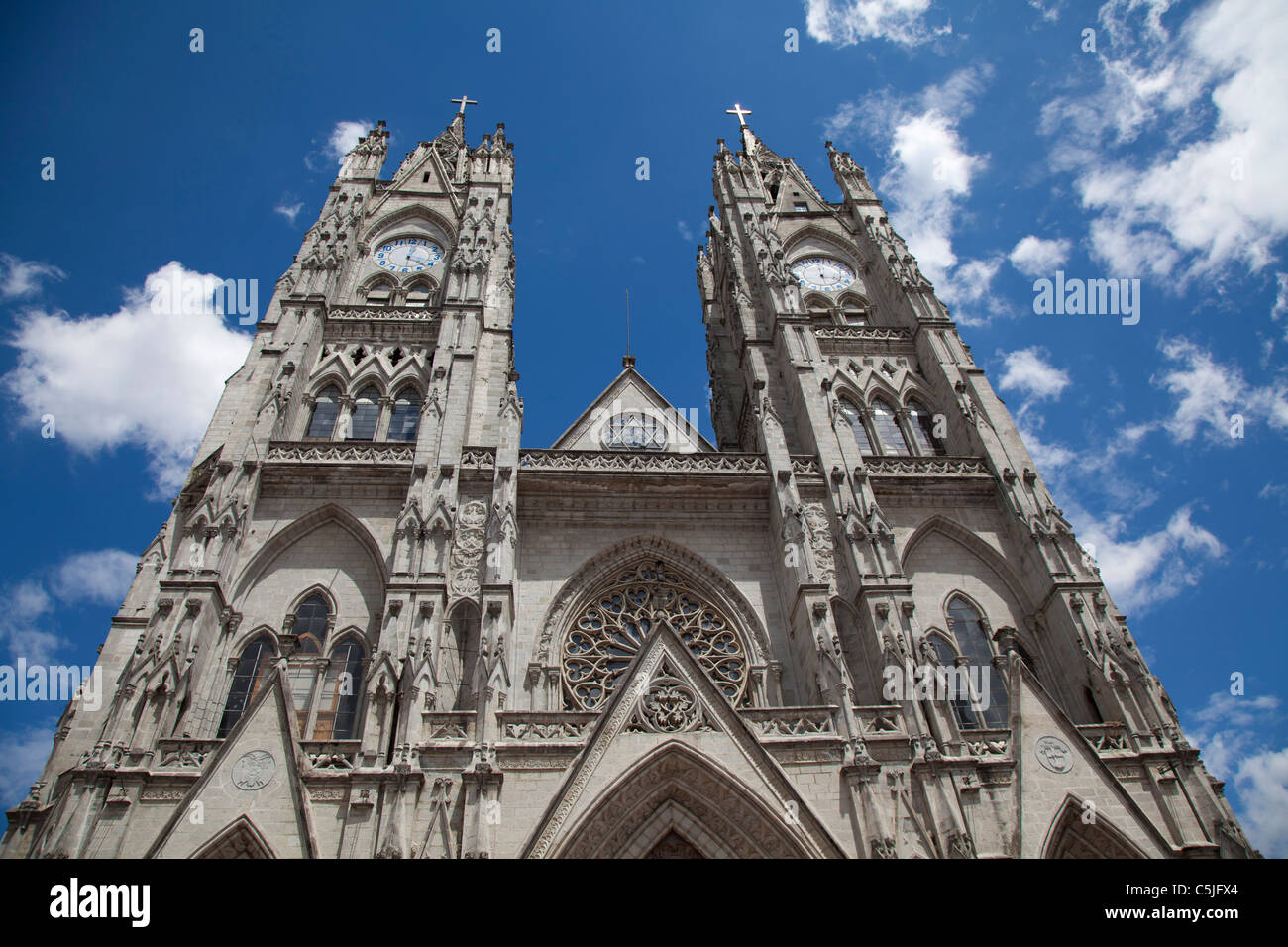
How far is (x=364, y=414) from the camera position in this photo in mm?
19953

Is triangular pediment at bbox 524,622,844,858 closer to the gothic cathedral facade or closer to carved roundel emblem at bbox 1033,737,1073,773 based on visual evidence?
the gothic cathedral facade

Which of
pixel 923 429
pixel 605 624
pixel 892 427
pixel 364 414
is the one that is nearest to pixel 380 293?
pixel 364 414

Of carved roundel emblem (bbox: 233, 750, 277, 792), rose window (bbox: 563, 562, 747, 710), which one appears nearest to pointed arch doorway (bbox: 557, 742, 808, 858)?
rose window (bbox: 563, 562, 747, 710)

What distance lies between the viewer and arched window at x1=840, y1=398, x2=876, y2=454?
800 inches

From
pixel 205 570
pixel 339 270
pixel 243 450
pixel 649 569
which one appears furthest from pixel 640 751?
pixel 339 270

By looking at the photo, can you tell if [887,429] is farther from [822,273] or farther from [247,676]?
[247,676]


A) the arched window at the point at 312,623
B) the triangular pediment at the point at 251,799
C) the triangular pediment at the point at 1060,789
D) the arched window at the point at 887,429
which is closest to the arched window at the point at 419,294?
the arched window at the point at 312,623

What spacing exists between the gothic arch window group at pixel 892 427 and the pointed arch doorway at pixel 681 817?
10.6m

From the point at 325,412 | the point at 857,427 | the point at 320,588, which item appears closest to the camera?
the point at 320,588

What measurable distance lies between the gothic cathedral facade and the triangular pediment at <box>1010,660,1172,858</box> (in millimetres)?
54

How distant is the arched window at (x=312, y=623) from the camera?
14.9 metres

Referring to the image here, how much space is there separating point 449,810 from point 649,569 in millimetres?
7041

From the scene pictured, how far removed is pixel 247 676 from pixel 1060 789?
44.9 feet
